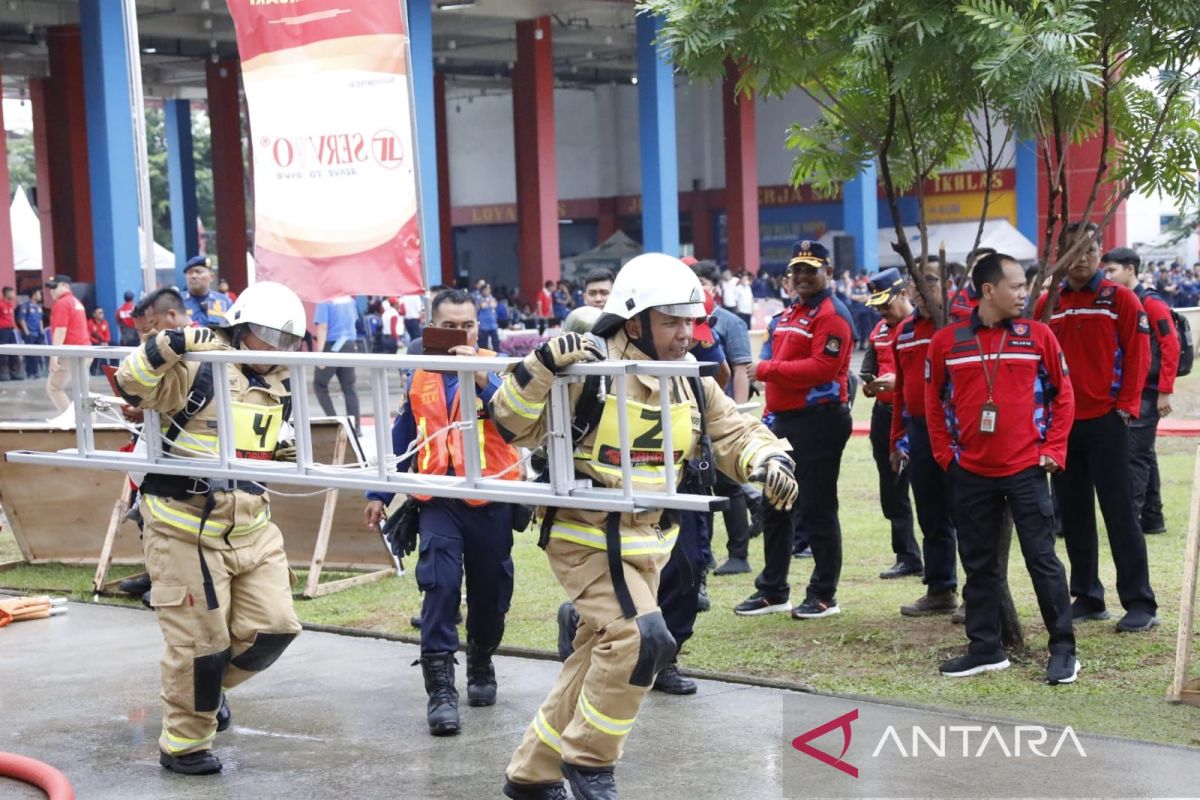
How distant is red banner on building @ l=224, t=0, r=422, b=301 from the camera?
25.8ft

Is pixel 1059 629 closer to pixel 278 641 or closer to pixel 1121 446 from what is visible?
pixel 1121 446

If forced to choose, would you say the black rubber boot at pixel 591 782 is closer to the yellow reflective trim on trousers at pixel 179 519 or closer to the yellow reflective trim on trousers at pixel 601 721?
the yellow reflective trim on trousers at pixel 601 721

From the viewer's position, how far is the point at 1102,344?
7.42 m

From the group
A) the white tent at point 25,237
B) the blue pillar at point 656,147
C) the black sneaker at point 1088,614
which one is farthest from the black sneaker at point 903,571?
the white tent at point 25,237

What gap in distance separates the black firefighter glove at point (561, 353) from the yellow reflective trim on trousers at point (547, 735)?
124cm

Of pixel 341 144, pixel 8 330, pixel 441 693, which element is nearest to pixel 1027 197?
pixel 8 330

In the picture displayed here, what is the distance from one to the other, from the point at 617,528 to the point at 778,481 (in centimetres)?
53

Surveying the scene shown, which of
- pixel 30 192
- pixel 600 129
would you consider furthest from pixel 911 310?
pixel 30 192

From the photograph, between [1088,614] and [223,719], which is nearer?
[223,719]

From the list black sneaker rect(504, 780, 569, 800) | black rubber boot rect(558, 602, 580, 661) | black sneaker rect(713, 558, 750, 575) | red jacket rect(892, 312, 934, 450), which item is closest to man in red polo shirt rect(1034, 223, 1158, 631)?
red jacket rect(892, 312, 934, 450)

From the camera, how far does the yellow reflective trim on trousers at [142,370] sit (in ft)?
17.8

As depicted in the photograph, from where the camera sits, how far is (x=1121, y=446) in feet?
24.0

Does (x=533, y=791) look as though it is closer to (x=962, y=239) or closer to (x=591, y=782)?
(x=591, y=782)

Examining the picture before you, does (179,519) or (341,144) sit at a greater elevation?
(341,144)
